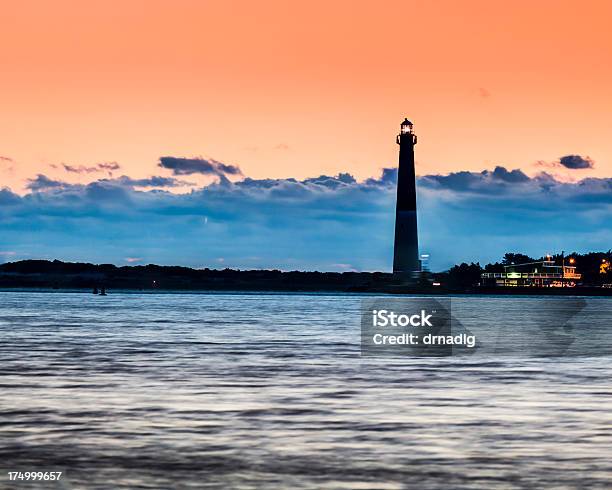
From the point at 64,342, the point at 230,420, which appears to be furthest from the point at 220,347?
the point at 230,420

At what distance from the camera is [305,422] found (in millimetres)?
22844

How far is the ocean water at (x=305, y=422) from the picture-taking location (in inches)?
662

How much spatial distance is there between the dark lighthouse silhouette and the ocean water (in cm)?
9971

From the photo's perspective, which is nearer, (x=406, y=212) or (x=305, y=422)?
(x=305, y=422)

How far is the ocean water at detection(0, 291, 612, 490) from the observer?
16.8 m

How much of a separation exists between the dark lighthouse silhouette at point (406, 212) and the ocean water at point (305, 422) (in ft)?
327

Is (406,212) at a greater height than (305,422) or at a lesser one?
greater

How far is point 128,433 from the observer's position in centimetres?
2072

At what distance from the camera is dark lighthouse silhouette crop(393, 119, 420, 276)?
14212cm

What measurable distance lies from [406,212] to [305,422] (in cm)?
12027

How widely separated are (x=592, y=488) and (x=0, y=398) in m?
15.4

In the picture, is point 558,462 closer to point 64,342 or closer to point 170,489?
point 170,489

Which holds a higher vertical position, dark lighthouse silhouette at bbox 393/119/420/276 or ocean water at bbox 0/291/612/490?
dark lighthouse silhouette at bbox 393/119/420/276

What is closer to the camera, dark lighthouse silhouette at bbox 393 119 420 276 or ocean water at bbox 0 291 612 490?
ocean water at bbox 0 291 612 490
